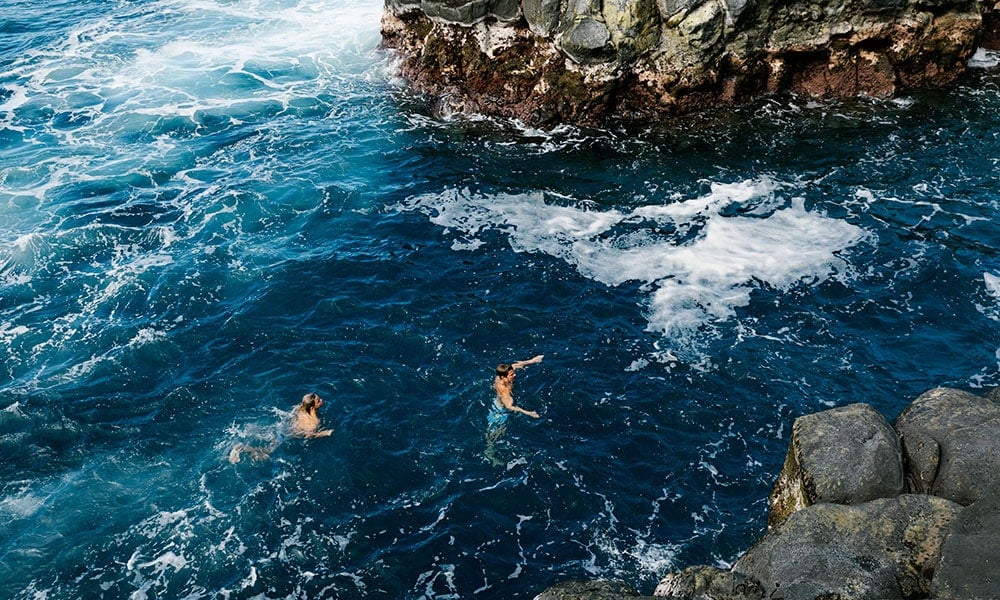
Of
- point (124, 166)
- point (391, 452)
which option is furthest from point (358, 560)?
point (124, 166)

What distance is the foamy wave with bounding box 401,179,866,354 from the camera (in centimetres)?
2609

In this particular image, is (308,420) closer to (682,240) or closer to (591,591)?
(591,591)

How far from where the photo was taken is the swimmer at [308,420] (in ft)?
71.3

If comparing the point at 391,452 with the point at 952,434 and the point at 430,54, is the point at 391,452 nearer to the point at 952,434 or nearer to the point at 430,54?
the point at 952,434

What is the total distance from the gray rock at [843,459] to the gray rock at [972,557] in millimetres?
1684

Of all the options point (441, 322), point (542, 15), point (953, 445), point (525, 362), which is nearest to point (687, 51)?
point (542, 15)

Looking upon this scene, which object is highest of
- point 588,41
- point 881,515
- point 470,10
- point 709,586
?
point 470,10

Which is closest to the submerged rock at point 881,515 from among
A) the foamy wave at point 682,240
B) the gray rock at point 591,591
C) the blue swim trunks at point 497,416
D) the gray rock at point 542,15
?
the gray rock at point 591,591

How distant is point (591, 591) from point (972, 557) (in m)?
6.64

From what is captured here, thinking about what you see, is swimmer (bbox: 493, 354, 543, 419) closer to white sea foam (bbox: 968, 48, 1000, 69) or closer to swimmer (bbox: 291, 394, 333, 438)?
swimmer (bbox: 291, 394, 333, 438)

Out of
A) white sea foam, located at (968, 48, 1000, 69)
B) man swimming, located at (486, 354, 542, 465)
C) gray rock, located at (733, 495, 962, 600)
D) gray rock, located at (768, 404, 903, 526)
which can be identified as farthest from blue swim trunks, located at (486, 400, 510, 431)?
white sea foam, located at (968, 48, 1000, 69)

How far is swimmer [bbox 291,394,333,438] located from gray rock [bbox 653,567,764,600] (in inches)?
415

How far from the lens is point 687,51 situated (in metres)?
34.1

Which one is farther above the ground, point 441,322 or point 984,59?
point 984,59
